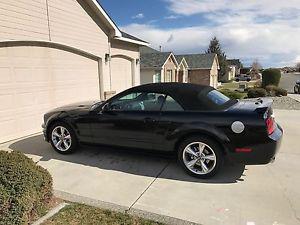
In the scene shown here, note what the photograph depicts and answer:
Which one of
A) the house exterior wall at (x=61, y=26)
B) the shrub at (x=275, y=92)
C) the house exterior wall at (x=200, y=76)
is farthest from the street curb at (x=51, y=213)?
the house exterior wall at (x=200, y=76)

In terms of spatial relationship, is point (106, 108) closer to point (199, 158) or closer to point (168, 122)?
point (168, 122)

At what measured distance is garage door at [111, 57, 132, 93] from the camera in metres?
12.5

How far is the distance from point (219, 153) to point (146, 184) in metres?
1.29

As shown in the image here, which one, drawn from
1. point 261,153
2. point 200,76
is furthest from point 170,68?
point 261,153

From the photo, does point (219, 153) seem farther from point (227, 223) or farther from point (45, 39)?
point (45, 39)

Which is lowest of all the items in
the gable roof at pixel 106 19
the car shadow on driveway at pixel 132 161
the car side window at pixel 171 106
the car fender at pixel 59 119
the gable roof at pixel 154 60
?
the car shadow on driveway at pixel 132 161

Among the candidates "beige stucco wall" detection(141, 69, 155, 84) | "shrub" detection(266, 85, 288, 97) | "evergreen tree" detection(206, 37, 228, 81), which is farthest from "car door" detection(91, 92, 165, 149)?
"evergreen tree" detection(206, 37, 228, 81)

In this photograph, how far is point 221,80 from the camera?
60.1 metres

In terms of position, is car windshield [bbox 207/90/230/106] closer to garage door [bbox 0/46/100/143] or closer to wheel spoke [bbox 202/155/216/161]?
wheel spoke [bbox 202/155/216/161]

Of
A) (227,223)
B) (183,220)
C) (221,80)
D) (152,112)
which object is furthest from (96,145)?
(221,80)

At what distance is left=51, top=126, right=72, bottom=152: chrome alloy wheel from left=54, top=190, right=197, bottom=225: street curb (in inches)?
69.9

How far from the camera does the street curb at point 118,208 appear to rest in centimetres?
353

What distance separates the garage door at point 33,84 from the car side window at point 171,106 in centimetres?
451

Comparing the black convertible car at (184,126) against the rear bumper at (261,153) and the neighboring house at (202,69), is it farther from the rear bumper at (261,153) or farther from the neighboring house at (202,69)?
the neighboring house at (202,69)
